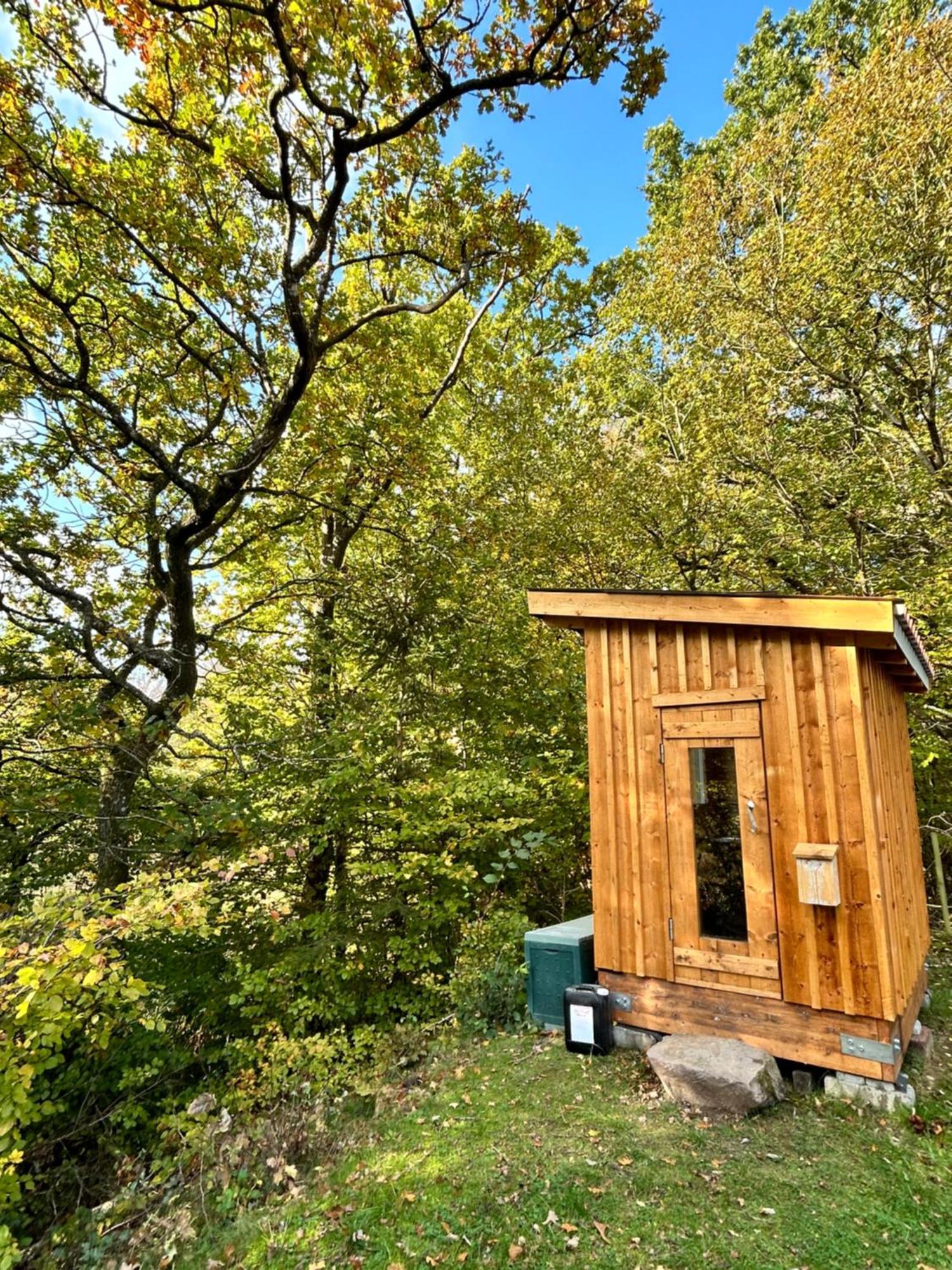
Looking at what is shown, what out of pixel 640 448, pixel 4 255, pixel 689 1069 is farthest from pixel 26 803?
pixel 640 448

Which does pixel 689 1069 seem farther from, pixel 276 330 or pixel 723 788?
pixel 276 330

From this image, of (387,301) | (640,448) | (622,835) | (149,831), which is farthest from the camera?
(640,448)

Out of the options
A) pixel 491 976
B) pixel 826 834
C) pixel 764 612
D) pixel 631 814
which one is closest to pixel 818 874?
pixel 826 834

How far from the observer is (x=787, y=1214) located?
2.86 meters

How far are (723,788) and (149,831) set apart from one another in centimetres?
615

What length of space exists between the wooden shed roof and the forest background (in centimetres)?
265

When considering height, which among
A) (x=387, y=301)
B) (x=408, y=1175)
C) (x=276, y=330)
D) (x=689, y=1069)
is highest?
(x=387, y=301)

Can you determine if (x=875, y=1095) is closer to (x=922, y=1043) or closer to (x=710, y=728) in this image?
(x=922, y=1043)

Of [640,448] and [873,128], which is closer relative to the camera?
[873,128]

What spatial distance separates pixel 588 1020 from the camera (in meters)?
4.44

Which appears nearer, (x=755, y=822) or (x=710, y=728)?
(x=755, y=822)

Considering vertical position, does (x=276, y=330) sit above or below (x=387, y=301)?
below

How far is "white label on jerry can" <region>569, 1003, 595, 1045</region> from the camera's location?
442 cm

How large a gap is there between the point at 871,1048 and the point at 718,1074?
2.91 ft
